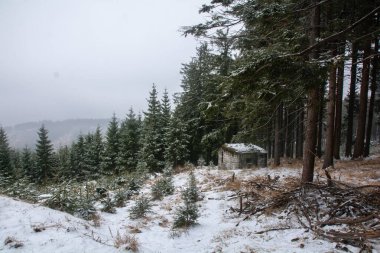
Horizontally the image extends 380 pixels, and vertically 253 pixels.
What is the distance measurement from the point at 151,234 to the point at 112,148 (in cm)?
3378

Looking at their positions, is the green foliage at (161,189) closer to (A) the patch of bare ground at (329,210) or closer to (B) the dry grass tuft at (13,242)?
(A) the patch of bare ground at (329,210)

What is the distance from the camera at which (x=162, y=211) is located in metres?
11.2

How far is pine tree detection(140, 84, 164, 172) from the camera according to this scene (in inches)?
1282

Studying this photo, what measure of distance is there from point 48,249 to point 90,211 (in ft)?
14.3

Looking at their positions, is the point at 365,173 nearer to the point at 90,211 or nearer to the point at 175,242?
the point at 175,242

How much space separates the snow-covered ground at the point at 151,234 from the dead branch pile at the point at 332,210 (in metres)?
0.28

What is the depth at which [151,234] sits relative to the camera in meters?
8.30

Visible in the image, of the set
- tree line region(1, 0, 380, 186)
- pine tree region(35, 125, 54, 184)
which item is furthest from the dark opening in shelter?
pine tree region(35, 125, 54, 184)

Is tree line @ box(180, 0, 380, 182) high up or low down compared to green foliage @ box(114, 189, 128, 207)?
up

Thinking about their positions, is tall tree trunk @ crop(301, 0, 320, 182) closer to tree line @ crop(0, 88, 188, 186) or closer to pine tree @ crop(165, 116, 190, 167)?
tree line @ crop(0, 88, 188, 186)

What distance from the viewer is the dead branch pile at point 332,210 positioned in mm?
5805

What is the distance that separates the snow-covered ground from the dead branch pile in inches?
11.0

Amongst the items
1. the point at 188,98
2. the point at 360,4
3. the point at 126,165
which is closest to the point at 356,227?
the point at 360,4

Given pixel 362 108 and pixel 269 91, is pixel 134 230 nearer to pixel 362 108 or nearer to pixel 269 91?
pixel 269 91
